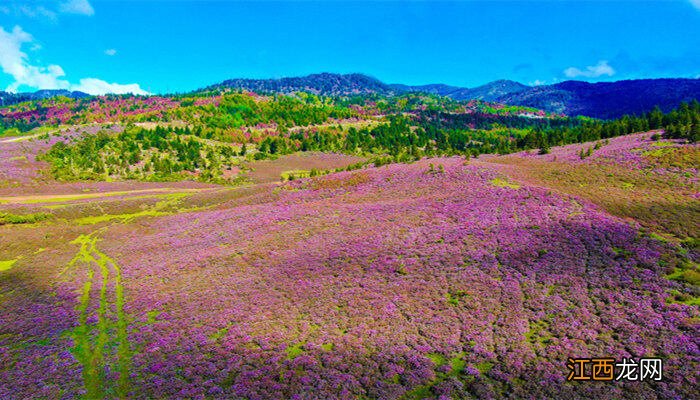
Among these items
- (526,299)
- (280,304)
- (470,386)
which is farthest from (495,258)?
(280,304)

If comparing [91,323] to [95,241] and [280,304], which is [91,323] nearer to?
[280,304]

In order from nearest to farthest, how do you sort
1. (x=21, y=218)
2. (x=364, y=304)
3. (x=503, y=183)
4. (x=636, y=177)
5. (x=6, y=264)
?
(x=364, y=304)
(x=6, y=264)
(x=636, y=177)
(x=503, y=183)
(x=21, y=218)

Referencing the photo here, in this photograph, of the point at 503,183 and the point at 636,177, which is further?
the point at 503,183

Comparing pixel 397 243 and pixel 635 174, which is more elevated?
pixel 635 174

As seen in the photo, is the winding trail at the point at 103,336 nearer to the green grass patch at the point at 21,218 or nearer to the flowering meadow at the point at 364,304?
the flowering meadow at the point at 364,304

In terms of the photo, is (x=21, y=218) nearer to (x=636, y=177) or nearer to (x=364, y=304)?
(x=364, y=304)

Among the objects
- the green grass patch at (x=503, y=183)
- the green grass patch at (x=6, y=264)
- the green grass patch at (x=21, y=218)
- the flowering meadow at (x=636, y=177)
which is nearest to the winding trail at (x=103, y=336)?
the green grass patch at (x=6, y=264)

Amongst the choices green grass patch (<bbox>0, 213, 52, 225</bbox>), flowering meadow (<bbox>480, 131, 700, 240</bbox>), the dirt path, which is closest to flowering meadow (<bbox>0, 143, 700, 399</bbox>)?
flowering meadow (<bbox>480, 131, 700, 240</bbox>)

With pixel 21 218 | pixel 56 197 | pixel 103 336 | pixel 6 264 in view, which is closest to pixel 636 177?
pixel 103 336
